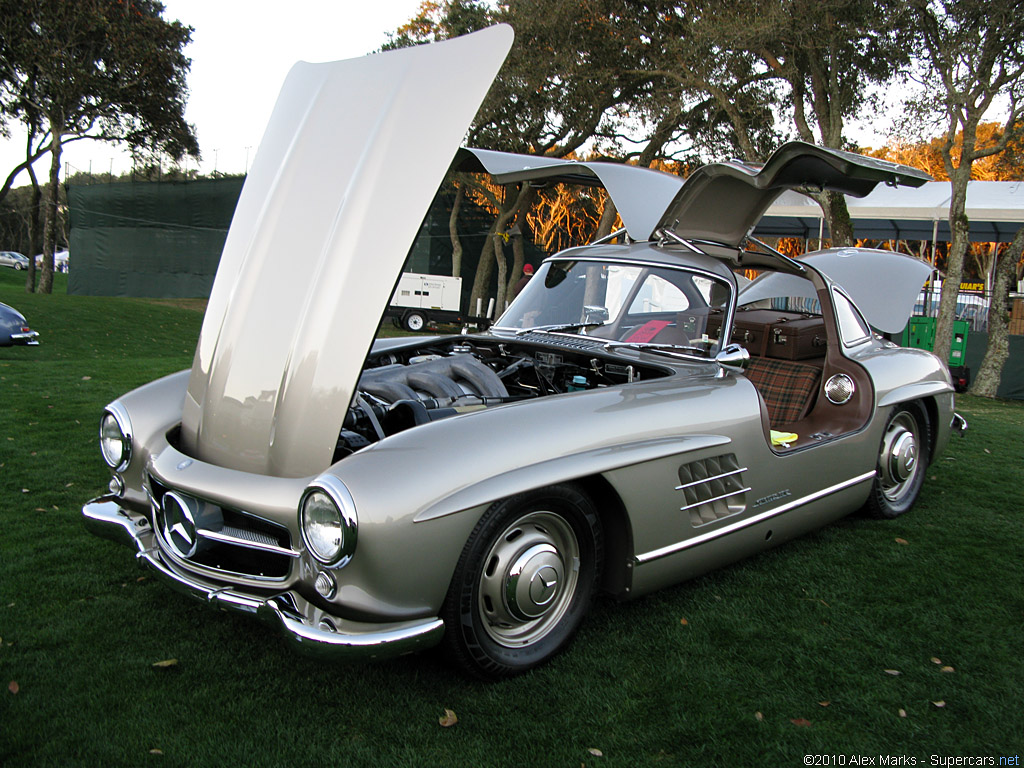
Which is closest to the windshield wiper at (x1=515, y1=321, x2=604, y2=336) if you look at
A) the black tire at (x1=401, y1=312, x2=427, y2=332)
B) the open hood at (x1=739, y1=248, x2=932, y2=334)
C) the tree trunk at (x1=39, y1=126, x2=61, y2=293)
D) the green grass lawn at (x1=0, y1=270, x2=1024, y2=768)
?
the green grass lawn at (x1=0, y1=270, x2=1024, y2=768)

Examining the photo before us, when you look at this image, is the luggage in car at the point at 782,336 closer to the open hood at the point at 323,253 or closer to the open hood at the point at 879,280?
the open hood at the point at 879,280

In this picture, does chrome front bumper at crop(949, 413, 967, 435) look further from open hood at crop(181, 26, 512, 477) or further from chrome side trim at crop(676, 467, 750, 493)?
open hood at crop(181, 26, 512, 477)

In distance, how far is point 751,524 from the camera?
3.37 m

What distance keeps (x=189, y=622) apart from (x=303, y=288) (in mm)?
1361

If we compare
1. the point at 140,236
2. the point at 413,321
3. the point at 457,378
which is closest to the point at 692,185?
the point at 457,378

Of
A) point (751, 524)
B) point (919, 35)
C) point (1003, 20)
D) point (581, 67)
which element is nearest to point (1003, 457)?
point (751, 524)

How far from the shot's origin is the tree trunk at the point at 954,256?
42.8ft

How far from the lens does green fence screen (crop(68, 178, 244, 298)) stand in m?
26.5

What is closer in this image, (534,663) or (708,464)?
(534,663)

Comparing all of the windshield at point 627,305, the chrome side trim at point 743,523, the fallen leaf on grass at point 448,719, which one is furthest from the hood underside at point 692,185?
the fallen leaf on grass at point 448,719

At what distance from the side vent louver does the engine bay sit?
0.59m

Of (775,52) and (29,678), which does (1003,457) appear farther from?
(775,52)

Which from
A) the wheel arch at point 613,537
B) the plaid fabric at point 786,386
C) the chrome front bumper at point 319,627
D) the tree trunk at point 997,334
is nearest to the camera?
the chrome front bumper at point 319,627

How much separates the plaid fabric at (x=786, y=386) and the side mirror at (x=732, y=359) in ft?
3.56
